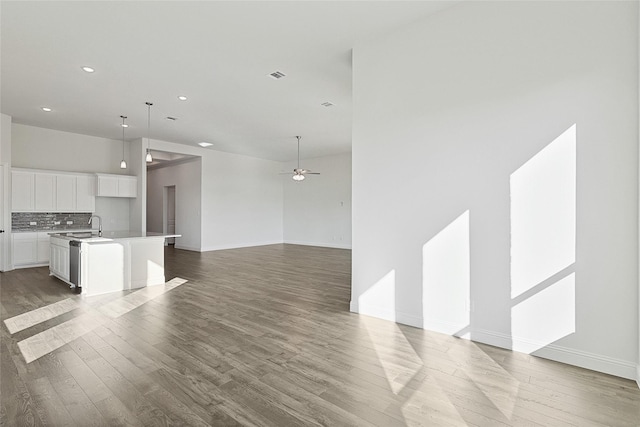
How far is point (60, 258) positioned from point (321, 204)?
757 cm

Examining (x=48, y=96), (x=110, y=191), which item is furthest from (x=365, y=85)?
(x=110, y=191)

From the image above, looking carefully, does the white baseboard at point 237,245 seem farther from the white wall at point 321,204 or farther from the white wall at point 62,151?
the white wall at point 62,151

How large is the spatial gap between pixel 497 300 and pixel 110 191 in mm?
8665

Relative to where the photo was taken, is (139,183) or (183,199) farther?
(183,199)

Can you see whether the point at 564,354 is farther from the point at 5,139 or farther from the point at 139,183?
the point at 5,139

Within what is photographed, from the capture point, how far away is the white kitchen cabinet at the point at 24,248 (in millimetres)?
6670

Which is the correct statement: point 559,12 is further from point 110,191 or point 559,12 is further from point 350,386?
point 110,191

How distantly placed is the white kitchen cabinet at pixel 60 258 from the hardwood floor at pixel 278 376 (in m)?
1.39

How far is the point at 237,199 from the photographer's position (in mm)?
10922

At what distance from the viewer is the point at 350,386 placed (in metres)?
2.23

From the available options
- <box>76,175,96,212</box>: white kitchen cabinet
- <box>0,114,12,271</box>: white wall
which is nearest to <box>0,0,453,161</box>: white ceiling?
<box>0,114,12,271</box>: white wall

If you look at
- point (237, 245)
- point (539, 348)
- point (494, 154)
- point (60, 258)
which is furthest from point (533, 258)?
point (237, 245)

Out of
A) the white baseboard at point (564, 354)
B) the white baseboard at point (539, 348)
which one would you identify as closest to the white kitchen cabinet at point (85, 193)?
the white baseboard at point (539, 348)

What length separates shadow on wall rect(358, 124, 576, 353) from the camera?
8.54 feet
